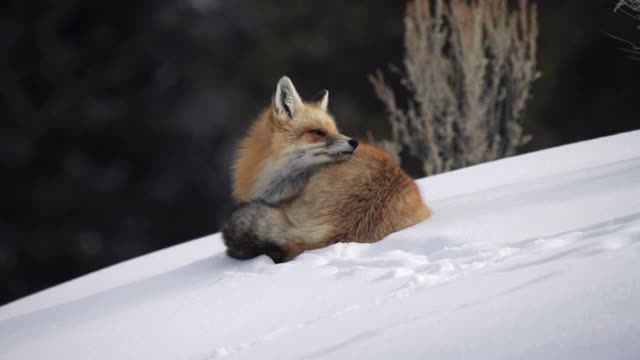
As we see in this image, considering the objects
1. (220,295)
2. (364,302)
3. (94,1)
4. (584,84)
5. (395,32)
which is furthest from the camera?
(94,1)

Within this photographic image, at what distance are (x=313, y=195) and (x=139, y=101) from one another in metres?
9.19

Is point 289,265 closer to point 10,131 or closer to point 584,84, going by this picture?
point 584,84

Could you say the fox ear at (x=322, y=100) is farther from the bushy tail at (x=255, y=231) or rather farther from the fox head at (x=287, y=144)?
the bushy tail at (x=255, y=231)

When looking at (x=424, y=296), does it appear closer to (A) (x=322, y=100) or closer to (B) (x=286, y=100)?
(B) (x=286, y=100)

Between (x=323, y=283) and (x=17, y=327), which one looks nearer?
(x=323, y=283)

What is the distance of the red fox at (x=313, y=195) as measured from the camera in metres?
2.89

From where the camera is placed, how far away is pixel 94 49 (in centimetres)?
1160

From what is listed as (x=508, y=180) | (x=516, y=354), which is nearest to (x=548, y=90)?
(x=508, y=180)

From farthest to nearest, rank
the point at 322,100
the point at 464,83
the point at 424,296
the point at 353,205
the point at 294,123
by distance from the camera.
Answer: the point at 464,83 < the point at 322,100 < the point at 294,123 < the point at 353,205 < the point at 424,296

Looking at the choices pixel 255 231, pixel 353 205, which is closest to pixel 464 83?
pixel 353 205

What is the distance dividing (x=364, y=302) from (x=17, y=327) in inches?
67.8

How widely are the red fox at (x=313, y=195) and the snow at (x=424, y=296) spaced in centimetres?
10

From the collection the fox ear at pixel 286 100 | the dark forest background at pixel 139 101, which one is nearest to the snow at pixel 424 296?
the fox ear at pixel 286 100

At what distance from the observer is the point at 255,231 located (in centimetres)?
292
